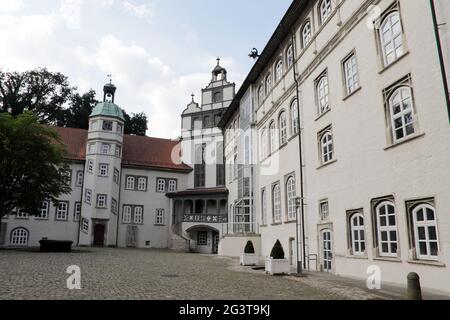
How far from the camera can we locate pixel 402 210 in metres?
11.8

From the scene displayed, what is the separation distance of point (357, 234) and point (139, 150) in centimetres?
3413

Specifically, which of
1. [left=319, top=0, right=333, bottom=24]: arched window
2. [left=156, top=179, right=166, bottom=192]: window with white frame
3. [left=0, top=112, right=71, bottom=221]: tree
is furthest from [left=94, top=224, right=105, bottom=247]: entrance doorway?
[left=319, top=0, right=333, bottom=24]: arched window

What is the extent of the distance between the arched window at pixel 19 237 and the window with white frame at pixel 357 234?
1298 inches

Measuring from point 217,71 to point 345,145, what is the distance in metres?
31.9

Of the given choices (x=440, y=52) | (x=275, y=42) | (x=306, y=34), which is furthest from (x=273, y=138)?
(x=440, y=52)

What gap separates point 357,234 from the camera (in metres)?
14.7

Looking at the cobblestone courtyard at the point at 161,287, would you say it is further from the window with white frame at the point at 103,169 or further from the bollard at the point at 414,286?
the window with white frame at the point at 103,169

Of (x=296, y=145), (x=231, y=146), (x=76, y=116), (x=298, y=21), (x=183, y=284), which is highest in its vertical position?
(x=76, y=116)

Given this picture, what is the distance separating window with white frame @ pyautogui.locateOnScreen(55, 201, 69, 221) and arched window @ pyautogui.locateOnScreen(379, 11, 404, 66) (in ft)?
112

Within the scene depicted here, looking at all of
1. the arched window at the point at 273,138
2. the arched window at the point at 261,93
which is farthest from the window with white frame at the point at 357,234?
the arched window at the point at 261,93

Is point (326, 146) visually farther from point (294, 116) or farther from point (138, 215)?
point (138, 215)

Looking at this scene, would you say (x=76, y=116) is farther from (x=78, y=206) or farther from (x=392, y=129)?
(x=392, y=129)

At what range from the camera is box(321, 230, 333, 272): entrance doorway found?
1670cm

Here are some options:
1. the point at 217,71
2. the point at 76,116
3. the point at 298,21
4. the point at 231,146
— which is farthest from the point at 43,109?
the point at 298,21
